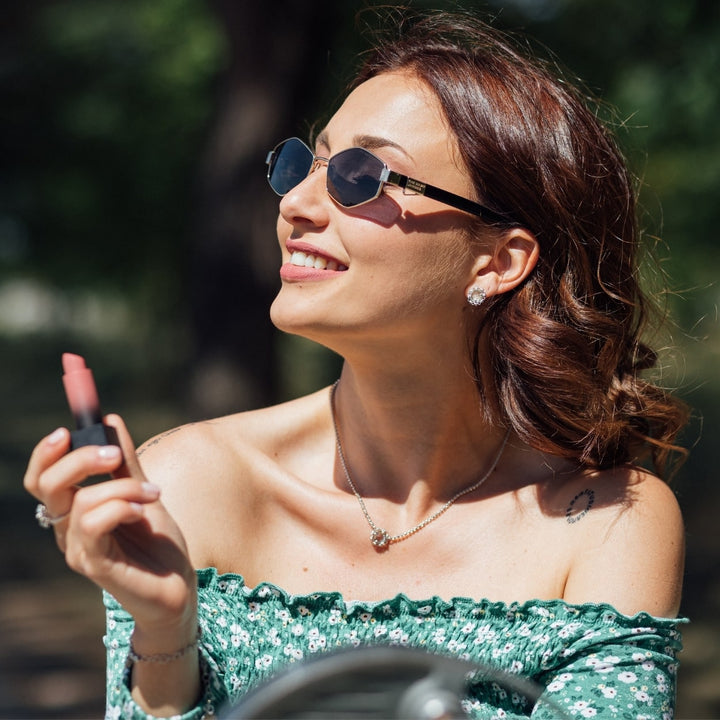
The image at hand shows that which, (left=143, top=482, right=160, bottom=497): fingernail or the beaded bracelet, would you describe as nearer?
(left=143, top=482, right=160, bottom=497): fingernail

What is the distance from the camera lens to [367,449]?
2578 millimetres

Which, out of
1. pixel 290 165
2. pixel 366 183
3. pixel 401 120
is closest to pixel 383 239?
pixel 366 183

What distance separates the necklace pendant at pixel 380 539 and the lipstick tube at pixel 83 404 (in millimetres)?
983

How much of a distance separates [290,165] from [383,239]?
0.38 metres

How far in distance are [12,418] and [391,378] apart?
1346 centimetres

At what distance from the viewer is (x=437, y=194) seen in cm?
239

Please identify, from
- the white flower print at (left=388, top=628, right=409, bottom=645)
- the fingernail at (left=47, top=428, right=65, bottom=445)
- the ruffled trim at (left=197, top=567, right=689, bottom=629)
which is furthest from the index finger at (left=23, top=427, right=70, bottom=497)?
the white flower print at (left=388, top=628, right=409, bottom=645)

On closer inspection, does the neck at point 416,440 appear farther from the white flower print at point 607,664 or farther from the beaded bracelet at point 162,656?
the beaded bracelet at point 162,656

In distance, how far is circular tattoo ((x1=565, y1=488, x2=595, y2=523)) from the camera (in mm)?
2393

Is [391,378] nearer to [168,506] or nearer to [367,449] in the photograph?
[367,449]

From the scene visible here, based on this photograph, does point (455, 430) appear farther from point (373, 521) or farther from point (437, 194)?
point (437, 194)

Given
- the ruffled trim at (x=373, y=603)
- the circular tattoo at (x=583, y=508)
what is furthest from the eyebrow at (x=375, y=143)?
the ruffled trim at (x=373, y=603)

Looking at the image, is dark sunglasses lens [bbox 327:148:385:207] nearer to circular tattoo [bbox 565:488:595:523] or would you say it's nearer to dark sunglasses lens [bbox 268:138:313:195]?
dark sunglasses lens [bbox 268:138:313:195]

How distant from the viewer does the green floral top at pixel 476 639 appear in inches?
83.4
